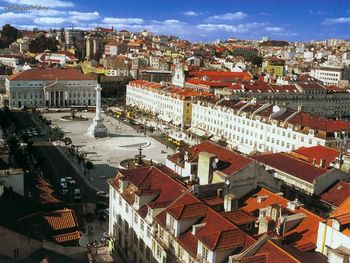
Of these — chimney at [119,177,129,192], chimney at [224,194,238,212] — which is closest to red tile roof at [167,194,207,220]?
chimney at [224,194,238,212]

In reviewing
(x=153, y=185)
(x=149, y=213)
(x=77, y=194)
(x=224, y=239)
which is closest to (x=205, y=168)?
(x=153, y=185)

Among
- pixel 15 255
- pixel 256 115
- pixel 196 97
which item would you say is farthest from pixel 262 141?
pixel 15 255

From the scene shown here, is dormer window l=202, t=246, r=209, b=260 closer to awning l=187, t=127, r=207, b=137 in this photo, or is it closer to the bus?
the bus

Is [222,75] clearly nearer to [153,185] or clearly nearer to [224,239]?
[153,185]

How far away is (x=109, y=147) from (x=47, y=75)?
74.1 meters

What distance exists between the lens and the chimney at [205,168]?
134 feet

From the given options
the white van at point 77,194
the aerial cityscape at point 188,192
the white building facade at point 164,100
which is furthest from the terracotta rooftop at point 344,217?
the white building facade at point 164,100

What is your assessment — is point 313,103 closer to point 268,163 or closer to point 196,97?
point 196,97

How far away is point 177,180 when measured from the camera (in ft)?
132

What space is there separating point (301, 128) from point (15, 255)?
59272 mm

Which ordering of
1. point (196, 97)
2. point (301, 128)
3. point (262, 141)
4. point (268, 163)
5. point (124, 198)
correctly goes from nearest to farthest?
point (124, 198) < point (268, 163) < point (301, 128) < point (262, 141) < point (196, 97)

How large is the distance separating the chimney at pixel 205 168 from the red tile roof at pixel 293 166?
370 inches

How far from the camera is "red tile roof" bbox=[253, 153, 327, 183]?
43875 mm

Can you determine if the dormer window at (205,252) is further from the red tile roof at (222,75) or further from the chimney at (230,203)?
the red tile roof at (222,75)
